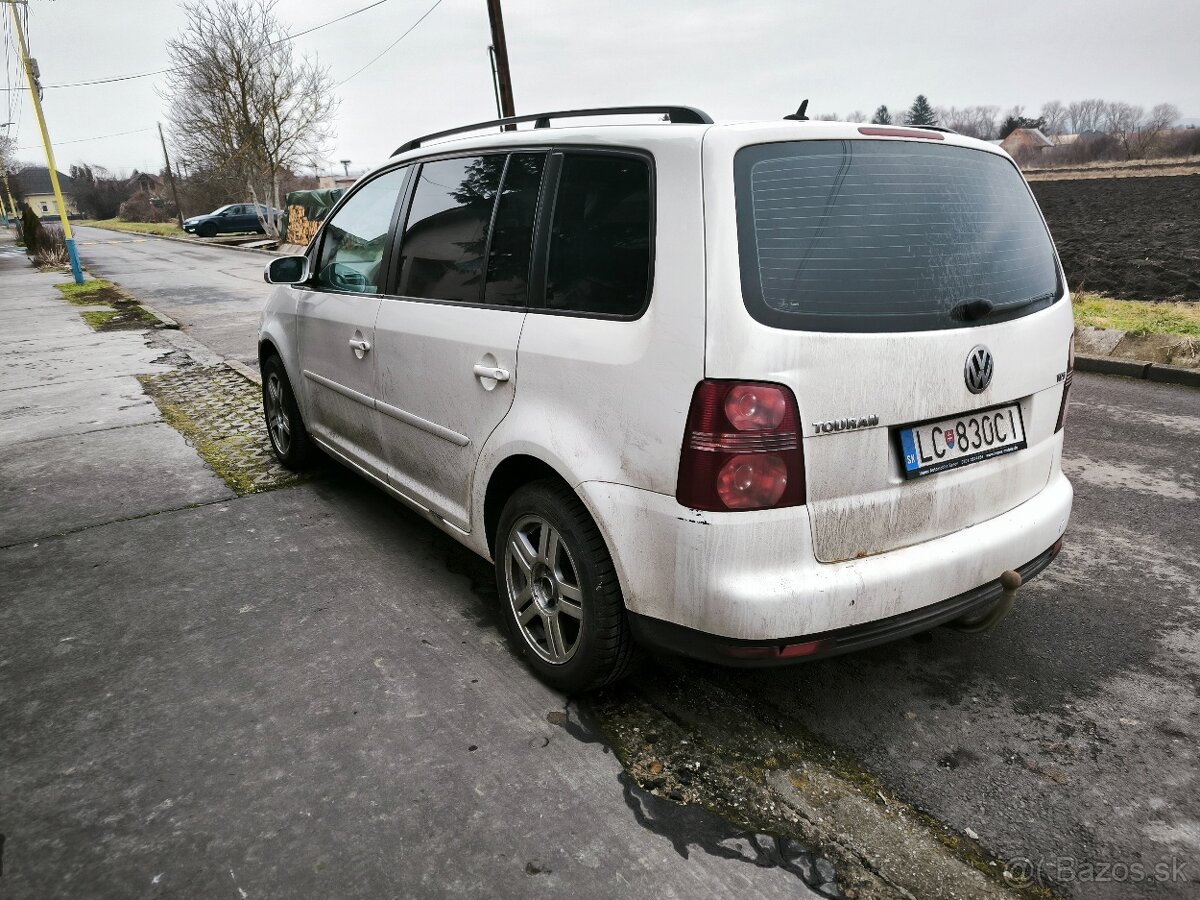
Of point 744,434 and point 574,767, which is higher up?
point 744,434

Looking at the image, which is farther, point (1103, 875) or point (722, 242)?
point (722, 242)

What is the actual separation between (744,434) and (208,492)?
3.92m

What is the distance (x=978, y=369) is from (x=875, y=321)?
1.33 ft

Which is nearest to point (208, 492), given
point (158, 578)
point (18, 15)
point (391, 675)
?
point (158, 578)

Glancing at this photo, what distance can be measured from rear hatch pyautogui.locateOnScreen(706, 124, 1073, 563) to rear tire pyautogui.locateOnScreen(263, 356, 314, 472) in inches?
136

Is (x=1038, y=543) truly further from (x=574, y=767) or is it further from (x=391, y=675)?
(x=391, y=675)

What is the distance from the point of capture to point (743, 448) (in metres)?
2.15

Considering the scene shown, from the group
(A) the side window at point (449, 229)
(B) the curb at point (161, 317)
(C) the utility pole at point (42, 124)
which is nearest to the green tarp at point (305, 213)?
(C) the utility pole at point (42, 124)

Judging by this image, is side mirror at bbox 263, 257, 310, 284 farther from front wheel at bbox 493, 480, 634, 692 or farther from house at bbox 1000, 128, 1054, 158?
house at bbox 1000, 128, 1054, 158

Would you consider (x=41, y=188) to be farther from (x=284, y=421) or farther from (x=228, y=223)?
(x=284, y=421)

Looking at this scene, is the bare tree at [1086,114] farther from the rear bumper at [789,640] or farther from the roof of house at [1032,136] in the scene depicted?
the rear bumper at [789,640]

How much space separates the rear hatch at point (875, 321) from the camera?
7.16 feet

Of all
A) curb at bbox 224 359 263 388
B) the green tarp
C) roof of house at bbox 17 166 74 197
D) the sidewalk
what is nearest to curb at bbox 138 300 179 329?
curb at bbox 224 359 263 388

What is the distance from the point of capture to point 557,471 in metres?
2.59
